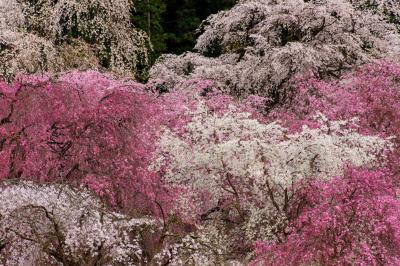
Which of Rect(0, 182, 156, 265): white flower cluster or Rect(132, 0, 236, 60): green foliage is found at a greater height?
Rect(0, 182, 156, 265): white flower cluster

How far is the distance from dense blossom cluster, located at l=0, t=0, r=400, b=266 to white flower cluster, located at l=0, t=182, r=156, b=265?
3 cm

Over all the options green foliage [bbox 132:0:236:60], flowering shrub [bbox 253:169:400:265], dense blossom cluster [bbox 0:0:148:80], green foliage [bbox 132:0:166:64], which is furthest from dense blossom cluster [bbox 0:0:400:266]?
green foliage [bbox 132:0:236:60]

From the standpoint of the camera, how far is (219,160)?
39.7 ft

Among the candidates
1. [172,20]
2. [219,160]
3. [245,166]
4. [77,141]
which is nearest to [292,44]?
[219,160]

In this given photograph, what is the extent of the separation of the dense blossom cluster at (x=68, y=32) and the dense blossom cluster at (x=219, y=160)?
173 millimetres

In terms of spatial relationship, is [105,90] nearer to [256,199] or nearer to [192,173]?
[192,173]

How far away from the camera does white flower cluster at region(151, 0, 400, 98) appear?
59.4 ft

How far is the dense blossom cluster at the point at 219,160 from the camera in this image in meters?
9.44

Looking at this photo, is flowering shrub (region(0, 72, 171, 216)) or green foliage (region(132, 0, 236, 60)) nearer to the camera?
flowering shrub (region(0, 72, 171, 216))

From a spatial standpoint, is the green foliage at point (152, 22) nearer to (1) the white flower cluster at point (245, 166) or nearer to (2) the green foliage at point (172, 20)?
(2) the green foliage at point (172, 20)

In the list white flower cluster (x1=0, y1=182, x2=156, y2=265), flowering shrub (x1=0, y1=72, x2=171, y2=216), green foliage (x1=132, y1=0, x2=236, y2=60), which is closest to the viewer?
white flower cluster (x1=0, y1=182, x2=156, y2=265)

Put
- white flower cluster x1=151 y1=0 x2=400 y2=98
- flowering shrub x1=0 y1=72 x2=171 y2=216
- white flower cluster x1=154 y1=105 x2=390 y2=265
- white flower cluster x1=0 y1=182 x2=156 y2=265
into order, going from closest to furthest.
A: white flower cluster x1=0 y1=182 x2=156 y2=265, white flower cluster x1=154 y1=105 x2=390 y2=265, flowering shrub x1=0 y1=72 x2=171 y2=216, white flower cluster x1=151 y1=0 x2=400 y2=98

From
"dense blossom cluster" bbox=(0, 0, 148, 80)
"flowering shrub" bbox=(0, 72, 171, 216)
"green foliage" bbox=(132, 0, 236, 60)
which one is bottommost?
"green foliage" bbox=(132, 0, 236, 60)

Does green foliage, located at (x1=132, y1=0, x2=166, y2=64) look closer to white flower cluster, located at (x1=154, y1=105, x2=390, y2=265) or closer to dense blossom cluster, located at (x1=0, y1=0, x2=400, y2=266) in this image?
dense blossom cluster, located at (x1=0, y1=0, x2=400, y2=266)
